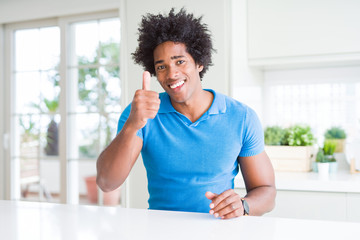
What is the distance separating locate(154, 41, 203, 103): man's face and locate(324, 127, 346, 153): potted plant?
1.55 metres

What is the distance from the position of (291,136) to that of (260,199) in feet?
3.86

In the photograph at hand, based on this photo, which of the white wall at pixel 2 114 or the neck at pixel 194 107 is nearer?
the neck at pixel 194 107

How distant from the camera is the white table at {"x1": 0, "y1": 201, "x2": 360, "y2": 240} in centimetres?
95

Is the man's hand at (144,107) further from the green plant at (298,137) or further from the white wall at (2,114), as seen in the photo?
the white wall at (2,114)

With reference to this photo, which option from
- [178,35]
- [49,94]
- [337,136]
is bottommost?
[337,136]

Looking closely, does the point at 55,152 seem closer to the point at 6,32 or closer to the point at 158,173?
the point at 6,32

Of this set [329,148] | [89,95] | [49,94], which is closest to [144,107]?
[329,148]

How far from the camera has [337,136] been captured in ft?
8.75

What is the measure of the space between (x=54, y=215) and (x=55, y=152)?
625 cm

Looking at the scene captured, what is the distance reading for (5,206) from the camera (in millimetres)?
1361

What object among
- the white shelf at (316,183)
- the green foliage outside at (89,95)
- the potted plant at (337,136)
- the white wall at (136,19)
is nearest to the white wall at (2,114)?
the white wall at (136,19)

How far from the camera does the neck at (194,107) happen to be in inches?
61.0

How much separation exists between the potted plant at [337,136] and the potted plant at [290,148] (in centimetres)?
23

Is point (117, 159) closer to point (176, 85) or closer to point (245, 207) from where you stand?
point (176, 85)
